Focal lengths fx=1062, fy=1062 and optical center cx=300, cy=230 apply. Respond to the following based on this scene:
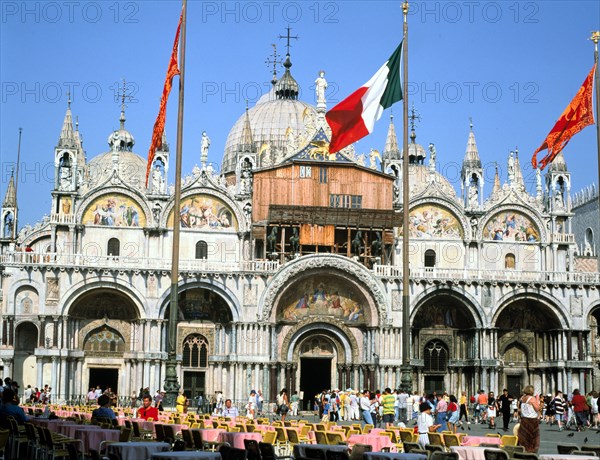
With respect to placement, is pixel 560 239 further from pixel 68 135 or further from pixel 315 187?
pixel 68 135

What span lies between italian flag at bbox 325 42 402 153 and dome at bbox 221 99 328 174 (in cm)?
3636

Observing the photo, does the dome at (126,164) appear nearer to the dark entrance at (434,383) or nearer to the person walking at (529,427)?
the dark entrance at (434,383)

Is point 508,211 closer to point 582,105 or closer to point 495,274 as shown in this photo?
point 495,274

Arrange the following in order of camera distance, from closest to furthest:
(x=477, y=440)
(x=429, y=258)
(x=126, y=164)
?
(x=477, y=440), (x=429, y=258), (x=126, y=164)

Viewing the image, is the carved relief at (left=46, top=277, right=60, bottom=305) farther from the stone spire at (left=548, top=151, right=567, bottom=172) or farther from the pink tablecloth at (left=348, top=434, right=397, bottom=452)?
the pink tablecloth at (left=348, top=434, right=397, bottom=452)

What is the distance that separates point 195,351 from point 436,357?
1437 cm

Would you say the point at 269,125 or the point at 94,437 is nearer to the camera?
the point at 94,437

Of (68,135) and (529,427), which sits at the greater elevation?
(68,135)

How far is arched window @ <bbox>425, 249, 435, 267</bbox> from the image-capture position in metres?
64.6

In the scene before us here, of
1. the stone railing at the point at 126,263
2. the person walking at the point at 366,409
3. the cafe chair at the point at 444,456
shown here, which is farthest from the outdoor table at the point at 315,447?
the stone railing at the point at 126,263

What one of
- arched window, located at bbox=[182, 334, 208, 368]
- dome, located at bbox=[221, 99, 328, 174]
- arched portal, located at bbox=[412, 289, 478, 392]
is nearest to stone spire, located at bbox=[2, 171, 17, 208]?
dome, located at bbox=[221, 99, 328, 174]

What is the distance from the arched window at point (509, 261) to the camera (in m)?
64.9

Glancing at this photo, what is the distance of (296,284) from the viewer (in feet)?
195

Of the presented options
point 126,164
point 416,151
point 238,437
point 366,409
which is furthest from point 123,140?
point 238,437
